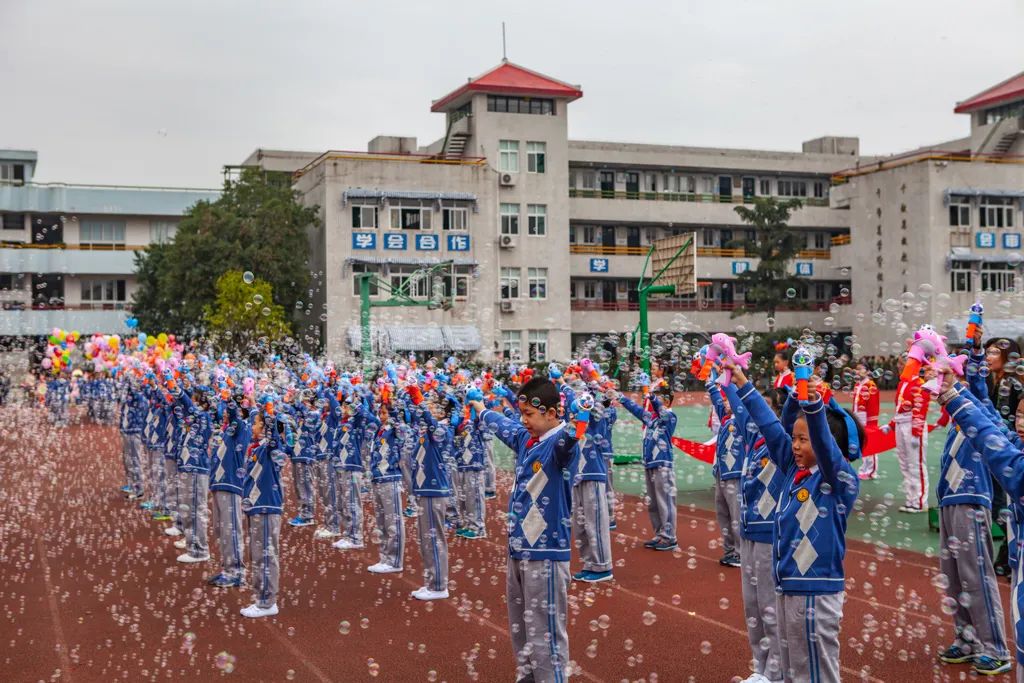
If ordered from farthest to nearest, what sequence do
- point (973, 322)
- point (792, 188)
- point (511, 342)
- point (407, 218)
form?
1. point (792, 188)
2. point (511, 342)
3. point (407, 218)
4. point (973, 322)

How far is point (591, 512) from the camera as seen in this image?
33.2 feet

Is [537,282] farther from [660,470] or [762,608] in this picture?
[762,608]

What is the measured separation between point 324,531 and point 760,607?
770cm

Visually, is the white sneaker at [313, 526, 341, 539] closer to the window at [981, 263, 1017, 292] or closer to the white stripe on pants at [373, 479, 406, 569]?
the white stripe on pants at [373, 479, 406, 569]

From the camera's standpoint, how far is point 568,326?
46.2 metres

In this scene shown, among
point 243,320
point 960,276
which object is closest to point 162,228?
point 243,320

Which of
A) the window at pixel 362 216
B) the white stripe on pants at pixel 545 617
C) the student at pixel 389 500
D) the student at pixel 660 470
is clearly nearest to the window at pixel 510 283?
the window at pixel 362 216

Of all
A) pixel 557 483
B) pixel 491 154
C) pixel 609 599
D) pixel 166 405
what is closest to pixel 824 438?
pixel 557 483

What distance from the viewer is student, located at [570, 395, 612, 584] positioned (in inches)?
390

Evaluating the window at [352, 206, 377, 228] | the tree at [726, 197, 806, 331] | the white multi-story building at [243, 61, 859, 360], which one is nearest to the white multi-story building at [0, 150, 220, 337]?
the white multi-story building at [243, 61, 859, 360]

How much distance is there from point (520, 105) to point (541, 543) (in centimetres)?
4054

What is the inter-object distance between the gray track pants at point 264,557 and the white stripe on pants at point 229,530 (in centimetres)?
78

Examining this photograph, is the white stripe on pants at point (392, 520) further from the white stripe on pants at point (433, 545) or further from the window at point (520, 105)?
the window at point (520, 105)

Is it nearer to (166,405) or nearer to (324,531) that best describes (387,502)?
(324,531)
